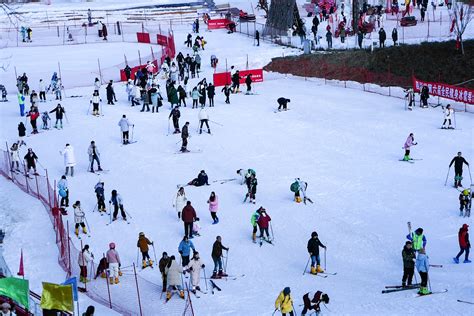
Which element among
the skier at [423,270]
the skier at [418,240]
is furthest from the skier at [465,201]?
the skier at [423,270]

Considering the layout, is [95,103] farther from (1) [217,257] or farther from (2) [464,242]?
(2) [464,242]

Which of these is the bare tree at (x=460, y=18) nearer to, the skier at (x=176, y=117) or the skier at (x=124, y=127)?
the skier at (x=176, y=117)

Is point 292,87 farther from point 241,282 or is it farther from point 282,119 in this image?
point 241,282

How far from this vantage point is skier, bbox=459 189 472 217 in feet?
83.6

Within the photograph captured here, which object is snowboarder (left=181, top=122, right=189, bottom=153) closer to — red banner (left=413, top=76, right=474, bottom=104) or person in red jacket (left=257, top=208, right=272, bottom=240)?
person in red jacket (left=257, top=208, right=272, bottom=240)

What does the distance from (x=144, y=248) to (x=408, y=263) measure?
6.91 m

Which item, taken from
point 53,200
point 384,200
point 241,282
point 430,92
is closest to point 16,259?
point 53,200

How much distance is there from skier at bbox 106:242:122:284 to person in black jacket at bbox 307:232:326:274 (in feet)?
15.8

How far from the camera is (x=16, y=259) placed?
993 inches

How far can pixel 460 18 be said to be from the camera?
157 ft

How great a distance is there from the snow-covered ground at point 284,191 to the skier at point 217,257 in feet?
1.43

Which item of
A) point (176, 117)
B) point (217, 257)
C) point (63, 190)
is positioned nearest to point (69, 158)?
point (63, 190)

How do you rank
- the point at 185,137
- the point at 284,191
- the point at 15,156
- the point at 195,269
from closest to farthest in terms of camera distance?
the point at 195,269 < the point at 284,191 < the point at 15,156 < the point at 185,137

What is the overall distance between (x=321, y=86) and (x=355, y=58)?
138 inches
